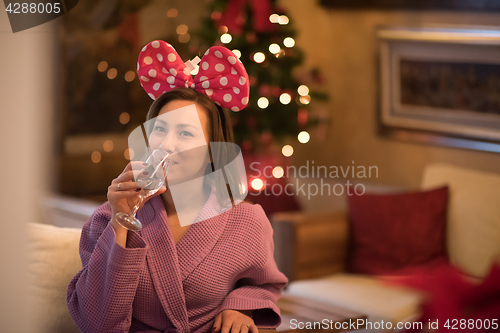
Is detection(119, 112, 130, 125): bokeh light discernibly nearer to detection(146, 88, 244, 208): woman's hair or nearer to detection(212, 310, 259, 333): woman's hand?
detection(146, 88, 244, 208): woman's hair

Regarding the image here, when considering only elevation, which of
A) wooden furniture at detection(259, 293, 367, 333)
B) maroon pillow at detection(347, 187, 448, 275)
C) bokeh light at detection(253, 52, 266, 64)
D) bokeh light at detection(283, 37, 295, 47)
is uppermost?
bokeh light at detection(283, 37, 295, 47)

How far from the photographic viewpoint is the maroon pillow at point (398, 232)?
7.06 feet

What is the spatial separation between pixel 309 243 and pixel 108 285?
148 cm

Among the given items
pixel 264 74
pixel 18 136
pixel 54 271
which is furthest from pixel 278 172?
pixel 18 136

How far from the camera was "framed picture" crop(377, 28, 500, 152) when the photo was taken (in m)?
2.51

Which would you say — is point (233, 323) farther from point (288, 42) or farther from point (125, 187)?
point (288, 42)

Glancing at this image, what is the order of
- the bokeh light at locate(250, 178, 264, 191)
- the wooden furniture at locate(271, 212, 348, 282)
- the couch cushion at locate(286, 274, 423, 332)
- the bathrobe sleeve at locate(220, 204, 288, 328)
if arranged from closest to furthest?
the bathrobe sleeve at locate(220, 204, 288, 328)
the couch cushion at locate(286, 274, 423, 332)
the wooden furniture at locate(271, 212, 348, 282)
the bokeh light at locate(250, 178, 264, 191)

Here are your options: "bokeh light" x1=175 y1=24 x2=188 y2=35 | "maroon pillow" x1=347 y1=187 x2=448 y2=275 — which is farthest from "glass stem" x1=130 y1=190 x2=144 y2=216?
"bokeh light" x1=175 y1=24 x2=188 y2=35

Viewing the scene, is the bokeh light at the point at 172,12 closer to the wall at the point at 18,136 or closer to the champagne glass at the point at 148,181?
the champagne glass at the point at 148,181

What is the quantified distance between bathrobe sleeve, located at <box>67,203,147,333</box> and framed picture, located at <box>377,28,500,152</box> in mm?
2155

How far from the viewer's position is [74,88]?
325cm

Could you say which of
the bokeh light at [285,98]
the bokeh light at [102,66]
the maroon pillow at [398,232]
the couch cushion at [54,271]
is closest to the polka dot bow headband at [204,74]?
the couch cushion at [54,271]

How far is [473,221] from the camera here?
2.10m

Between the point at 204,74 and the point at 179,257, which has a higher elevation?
the point at 204,74
